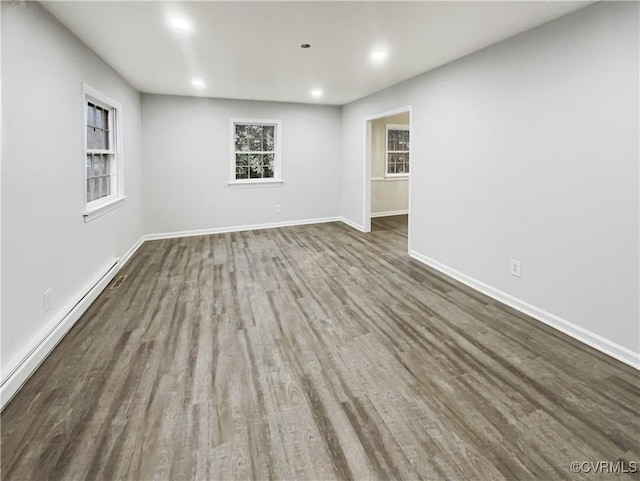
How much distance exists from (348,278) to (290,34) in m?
2.57

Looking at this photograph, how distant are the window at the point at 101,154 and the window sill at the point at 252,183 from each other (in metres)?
2.27

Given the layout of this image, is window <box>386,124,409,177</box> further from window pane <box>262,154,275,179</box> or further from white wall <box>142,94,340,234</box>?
window pane <box>262,154,275,179</box>

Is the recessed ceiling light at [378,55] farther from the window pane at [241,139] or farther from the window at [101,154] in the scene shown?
the window pane at [241,139]

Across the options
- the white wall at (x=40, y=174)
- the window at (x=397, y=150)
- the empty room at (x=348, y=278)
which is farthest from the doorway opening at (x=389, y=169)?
the white wall at (x=40, y=174)

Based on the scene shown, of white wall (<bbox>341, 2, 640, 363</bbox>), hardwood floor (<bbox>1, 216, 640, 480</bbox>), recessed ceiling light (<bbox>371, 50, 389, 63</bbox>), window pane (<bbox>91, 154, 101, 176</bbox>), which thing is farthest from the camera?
window pane (<bbox>91, 154, 101, 176</bbox>)

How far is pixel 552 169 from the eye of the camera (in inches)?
117

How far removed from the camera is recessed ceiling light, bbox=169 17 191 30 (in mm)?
2877

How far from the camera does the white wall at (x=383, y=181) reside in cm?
812

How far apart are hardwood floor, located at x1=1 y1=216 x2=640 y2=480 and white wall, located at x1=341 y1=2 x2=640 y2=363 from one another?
377 mm

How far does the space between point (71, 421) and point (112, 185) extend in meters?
3.53

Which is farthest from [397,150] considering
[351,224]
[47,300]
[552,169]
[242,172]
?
[47,300]

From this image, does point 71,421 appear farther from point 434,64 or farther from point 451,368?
point 434,64

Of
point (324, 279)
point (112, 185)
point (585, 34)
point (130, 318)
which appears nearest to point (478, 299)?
point (324, 279)

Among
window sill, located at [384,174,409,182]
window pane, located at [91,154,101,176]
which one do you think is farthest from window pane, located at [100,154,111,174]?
window sill, located at [384,174,409,182]
